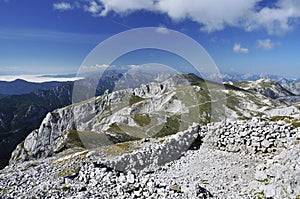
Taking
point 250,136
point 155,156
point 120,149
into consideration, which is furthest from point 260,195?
point 120,149

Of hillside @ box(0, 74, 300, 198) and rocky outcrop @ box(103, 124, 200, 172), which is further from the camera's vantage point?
rocky outcrop @ box(103, 124, 200, 172)

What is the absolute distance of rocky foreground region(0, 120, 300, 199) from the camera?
19.4 m

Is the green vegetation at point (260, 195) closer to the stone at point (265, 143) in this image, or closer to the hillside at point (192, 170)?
the hillside at point (192, 170)

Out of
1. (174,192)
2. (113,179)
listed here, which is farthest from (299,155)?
(113,179)

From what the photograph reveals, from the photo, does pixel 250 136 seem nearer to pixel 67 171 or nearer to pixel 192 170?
pixel 192 170

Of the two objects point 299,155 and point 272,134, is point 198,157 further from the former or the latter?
point 299,155

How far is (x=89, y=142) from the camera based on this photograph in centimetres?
8488

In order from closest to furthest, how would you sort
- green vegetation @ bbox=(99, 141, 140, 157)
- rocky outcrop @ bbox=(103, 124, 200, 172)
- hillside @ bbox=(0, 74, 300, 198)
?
hillside @ bbox=(0, 74, 300, 198)
rocky outcrop @ bbox=(103, 124, 200, 172)
green vegetation @ bbox=(99, 141, 140, 157)

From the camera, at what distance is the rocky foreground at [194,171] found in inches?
765

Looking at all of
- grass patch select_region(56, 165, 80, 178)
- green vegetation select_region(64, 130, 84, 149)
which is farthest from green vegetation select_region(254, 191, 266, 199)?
green vegetation select_region(64, 130, 84, 149)

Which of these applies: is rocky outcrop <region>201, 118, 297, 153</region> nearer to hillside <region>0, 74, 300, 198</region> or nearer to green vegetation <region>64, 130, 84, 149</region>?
hillside <region>0, 74, 300, 198</region>

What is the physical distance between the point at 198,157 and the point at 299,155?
1168 centimetres

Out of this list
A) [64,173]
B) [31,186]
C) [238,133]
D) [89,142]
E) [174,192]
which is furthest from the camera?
[89,142]

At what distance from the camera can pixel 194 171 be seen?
26766 millimetres
